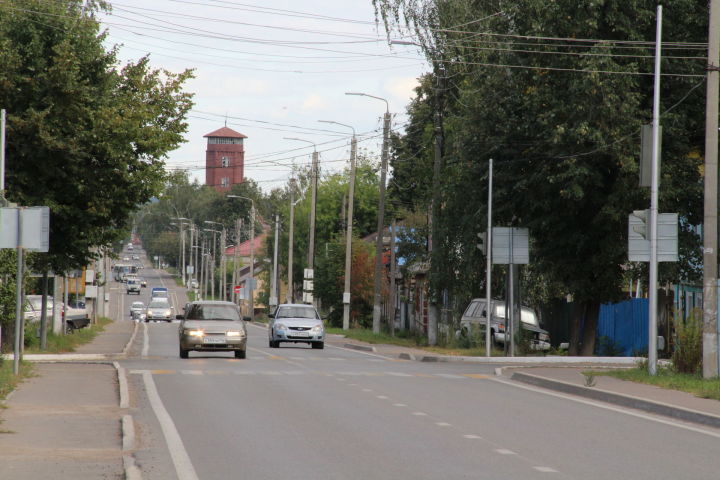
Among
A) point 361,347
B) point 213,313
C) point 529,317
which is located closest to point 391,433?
point 213,313

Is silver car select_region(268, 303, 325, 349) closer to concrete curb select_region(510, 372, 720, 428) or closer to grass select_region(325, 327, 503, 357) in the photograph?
grass select_region(325, 327, 503, 357)

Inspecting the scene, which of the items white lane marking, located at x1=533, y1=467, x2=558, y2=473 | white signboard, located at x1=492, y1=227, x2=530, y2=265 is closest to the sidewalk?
white lane marking, located at x1=533, y1=467, x2=558, y2=473

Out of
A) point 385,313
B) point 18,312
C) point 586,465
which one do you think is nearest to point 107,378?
point 18,312

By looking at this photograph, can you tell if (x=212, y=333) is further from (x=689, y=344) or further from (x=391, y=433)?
(x=391, y=433)

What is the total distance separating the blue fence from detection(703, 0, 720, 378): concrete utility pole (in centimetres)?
1610

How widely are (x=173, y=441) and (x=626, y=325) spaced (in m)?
30.2

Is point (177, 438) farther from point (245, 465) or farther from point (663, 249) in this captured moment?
point (663, 249)

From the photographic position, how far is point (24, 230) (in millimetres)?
20234

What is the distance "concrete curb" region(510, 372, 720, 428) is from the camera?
1578 centimetres

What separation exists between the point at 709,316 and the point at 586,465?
11340 millimetres

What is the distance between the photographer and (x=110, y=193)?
30297mm

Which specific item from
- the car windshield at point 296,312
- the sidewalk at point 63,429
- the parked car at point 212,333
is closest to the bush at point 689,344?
the sidewalk at point 63,429

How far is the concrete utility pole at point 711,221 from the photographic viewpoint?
21.6m

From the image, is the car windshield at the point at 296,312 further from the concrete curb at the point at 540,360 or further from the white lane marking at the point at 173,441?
the white lane marking at the point at 173,441
